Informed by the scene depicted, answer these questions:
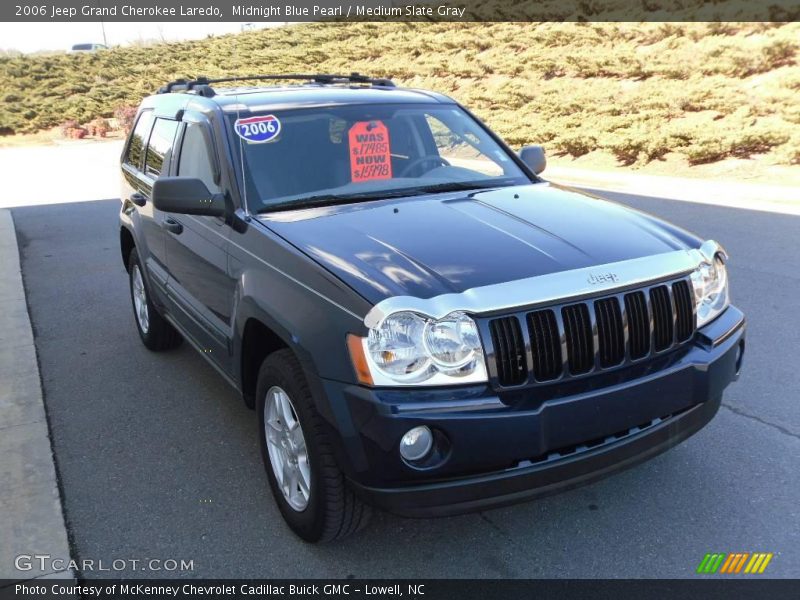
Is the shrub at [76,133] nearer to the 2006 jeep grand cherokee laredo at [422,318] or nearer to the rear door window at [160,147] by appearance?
the rear door window at [160,147]

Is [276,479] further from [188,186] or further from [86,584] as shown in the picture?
[188,186]

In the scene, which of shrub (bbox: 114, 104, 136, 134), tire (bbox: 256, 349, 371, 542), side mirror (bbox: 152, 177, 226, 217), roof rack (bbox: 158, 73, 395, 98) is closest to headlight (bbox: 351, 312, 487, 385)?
tire (bbox: 256, 349, 371, 542)

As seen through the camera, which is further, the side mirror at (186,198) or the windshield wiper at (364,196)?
the windshield wiper at (364,196)

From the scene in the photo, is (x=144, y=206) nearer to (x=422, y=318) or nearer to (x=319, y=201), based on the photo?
(x=319, y=201)

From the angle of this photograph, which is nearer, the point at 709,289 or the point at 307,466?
the point at 307,466

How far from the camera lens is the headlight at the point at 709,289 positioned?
10.4ft

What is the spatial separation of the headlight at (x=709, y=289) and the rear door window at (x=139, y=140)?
151 inches

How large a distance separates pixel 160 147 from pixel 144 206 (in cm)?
42

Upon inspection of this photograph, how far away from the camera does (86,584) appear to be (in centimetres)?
303

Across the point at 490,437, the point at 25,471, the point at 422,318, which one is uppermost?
the point at 422,318

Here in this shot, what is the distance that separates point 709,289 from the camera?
3246 mm

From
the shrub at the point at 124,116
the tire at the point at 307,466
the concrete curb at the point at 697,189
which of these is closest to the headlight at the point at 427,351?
the tire at the point at 307,466

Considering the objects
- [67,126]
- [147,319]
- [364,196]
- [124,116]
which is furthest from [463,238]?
[67,126]

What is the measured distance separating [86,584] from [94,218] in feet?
31.8
